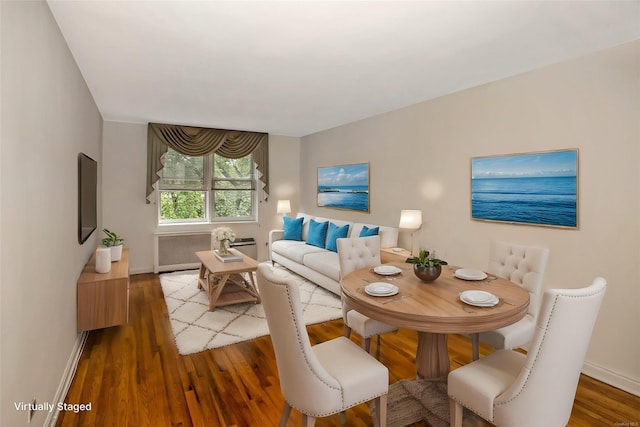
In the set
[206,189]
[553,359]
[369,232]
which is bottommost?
[553,359]

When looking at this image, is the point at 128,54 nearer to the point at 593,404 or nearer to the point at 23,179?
the point at 23,179

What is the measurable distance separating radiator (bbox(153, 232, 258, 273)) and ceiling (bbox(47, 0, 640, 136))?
2535 millimetres

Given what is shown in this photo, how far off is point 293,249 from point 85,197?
9.44 feet

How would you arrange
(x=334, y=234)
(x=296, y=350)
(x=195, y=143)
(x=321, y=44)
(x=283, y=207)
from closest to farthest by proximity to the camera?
(x=296, y=350) → (x=321, y=44) → (x=334, y=234) → (x=195, y=143) → (x=283, y=207)

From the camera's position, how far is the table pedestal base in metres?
2.32

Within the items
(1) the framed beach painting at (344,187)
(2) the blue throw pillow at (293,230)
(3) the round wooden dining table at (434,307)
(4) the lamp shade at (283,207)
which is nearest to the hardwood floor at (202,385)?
A: (3) the round wooden dining table at (434,307)

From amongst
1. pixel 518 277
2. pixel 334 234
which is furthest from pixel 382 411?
pixel 334 234

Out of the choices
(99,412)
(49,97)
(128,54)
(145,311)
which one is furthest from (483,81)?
(145,311)

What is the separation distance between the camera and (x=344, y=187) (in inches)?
223

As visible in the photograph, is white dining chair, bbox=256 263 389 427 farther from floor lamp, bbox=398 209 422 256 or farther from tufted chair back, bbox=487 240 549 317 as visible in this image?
floor lamp, bbox=398 209 422 256

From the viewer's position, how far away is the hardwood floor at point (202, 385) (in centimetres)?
213

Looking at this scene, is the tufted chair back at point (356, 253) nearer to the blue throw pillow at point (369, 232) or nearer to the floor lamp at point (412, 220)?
the floor lamp at point (412, 220)

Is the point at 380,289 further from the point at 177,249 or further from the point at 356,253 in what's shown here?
the point at 177,249

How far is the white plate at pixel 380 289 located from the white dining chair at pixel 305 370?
1.29ft
